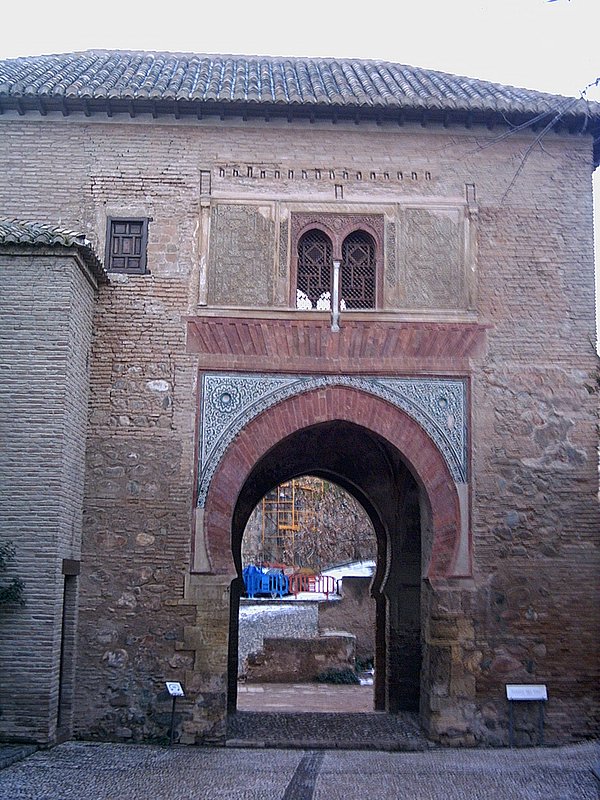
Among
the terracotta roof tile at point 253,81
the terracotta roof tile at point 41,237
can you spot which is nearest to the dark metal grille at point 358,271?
the terracotta roof tile at point 253,81

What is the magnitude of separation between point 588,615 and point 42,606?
4.95 metres

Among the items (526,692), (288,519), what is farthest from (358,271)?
(288,519)

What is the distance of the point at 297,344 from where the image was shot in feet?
31.6

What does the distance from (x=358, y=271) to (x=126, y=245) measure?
2.29 metres

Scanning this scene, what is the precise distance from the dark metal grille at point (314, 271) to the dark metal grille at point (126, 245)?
5.07 feet

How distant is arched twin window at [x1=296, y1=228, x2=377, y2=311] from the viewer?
9836 millimetres

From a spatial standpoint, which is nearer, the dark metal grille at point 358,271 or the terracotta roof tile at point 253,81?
the terracotta roof tile at point 253,81

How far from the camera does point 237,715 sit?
10930mm

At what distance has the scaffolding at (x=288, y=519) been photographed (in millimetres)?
31859

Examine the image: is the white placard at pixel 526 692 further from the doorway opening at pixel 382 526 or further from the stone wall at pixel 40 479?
the stone wall at pixel 40 479

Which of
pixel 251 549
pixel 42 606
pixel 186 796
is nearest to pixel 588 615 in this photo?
pixel 186 796

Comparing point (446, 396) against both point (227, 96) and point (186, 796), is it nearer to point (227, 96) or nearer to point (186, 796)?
point (227, 96)

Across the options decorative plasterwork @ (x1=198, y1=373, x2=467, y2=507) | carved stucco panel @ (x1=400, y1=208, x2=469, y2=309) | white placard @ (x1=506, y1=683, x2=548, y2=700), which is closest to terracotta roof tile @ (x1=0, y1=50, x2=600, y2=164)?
carved stucco panel @ (x1=400, y1=208, x2=469, y2=309)

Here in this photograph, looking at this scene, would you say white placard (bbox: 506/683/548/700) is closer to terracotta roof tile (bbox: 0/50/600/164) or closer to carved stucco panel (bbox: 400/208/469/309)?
carved stucco panel (bbox: 400/208/469/309)
